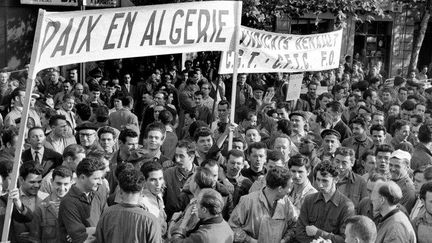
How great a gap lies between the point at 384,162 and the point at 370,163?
27 centimetres

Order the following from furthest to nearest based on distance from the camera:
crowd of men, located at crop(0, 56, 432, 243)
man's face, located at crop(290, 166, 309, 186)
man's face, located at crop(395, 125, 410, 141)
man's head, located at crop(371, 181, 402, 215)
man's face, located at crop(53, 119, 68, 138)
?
man's face, located at crop(395, 125, 410, 141) < man's face, located at crop(53, 119, 68, 138) < man's face, located at crop(290, 166, 309, 186) < man's head, located at crop(371, 181, 402, 215) < crowd of men, located at crop(0, 56, 432, 243)

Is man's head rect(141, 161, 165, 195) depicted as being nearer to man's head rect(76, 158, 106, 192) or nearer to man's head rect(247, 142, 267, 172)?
man's head rect(76, 158, 106, 192)

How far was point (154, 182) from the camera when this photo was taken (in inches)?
267

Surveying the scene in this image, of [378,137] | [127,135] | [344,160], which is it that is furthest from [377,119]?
[127,135]

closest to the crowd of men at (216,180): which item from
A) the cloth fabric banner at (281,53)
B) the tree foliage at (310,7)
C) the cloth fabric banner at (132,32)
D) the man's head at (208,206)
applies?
the man's head at (208,206)

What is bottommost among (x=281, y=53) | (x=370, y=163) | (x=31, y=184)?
(x=31, y=184)

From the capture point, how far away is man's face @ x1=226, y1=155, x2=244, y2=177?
7684 mm

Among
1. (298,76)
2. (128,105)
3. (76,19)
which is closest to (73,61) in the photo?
(76,19)

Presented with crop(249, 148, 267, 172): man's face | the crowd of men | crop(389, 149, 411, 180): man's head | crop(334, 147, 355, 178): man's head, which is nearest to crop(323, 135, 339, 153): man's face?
the crowd of men

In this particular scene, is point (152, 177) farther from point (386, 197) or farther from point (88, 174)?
point (386, 197)

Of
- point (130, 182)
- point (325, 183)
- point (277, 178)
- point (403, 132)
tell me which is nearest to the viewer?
point (130, 182)

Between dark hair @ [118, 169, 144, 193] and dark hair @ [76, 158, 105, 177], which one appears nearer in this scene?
dark hair @ [118, 169, 144, 193]

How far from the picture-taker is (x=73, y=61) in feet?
22.5

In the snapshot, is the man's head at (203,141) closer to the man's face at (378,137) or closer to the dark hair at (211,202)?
the man's face at (378,137)
